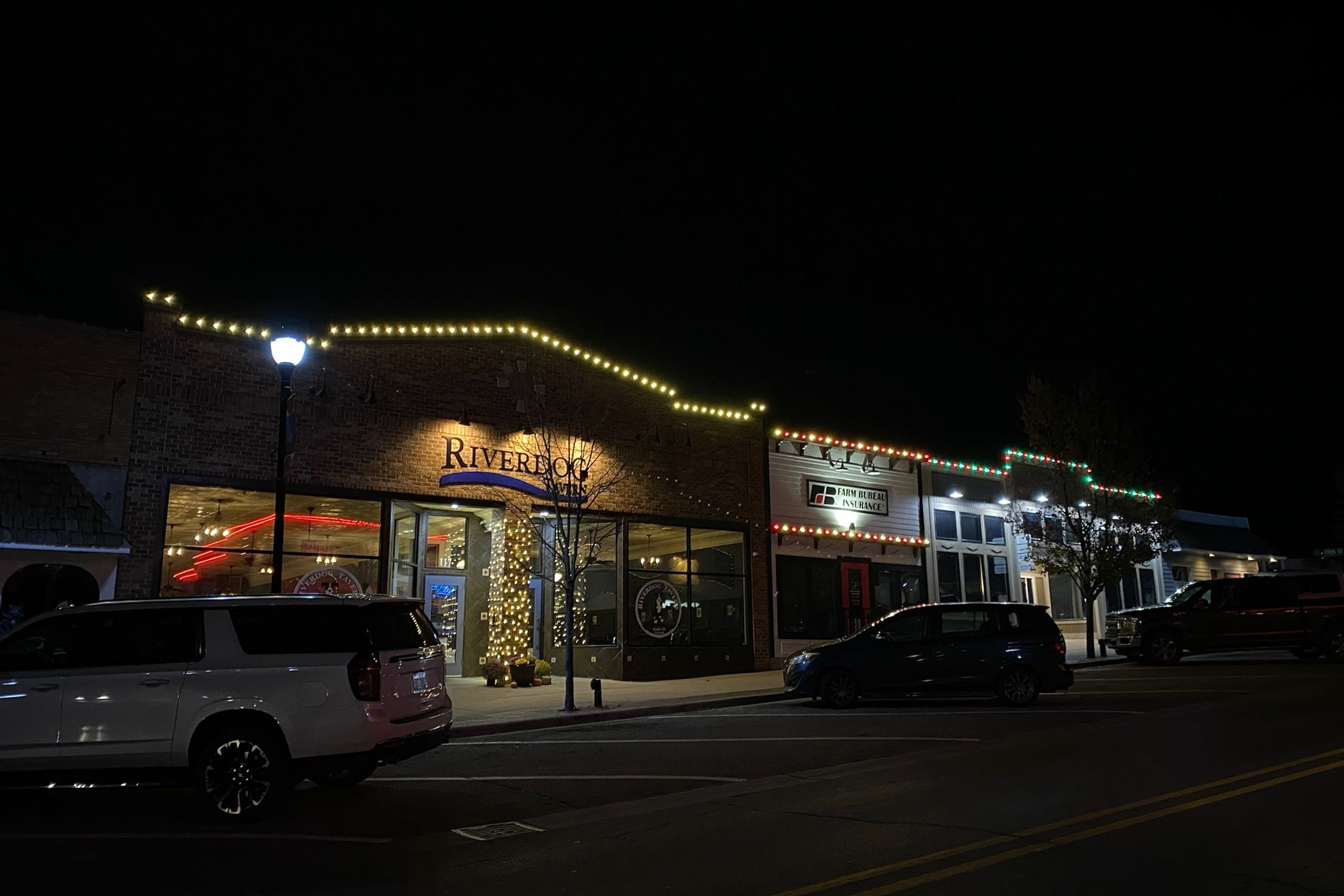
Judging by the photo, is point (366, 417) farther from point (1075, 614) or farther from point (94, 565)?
point (1075, 614)

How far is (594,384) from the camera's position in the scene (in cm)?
2273

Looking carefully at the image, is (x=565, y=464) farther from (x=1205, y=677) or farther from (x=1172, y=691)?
(x=1205, y=677)

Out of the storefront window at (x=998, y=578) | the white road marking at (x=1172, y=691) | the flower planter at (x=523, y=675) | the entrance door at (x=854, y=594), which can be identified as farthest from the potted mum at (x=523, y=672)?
the storefront window at (x=998, y=578)

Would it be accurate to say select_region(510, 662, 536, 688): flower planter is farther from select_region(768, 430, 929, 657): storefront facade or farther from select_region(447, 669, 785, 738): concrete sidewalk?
select_region(768, 430, 929, 657): storefront facade

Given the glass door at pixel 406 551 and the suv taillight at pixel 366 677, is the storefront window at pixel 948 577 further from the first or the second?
the suv taillight at pixel 366 677

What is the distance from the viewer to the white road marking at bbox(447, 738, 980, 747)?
1233 centimetres

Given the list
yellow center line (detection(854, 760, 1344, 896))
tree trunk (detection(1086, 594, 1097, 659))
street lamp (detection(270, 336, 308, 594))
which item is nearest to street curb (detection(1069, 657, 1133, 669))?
tree trunk (detection(1086, 594, 1097, 659))

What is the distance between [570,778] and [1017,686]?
28.7 feet

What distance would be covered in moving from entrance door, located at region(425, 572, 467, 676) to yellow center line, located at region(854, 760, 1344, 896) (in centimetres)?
1623

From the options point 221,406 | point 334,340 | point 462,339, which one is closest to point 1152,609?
point 462,339

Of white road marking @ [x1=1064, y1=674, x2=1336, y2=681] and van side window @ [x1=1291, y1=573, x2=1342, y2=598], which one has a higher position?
van side window @ [x1=1291, y1=573, x2=1342, y2=598]

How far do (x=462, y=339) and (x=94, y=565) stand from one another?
26.7ft

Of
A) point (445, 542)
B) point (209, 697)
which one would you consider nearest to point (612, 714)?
point (445, 542)

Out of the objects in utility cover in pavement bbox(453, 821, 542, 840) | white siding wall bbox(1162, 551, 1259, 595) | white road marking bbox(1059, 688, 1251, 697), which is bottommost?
utility cover in pavement bbox(453, 821, 542, 840)
